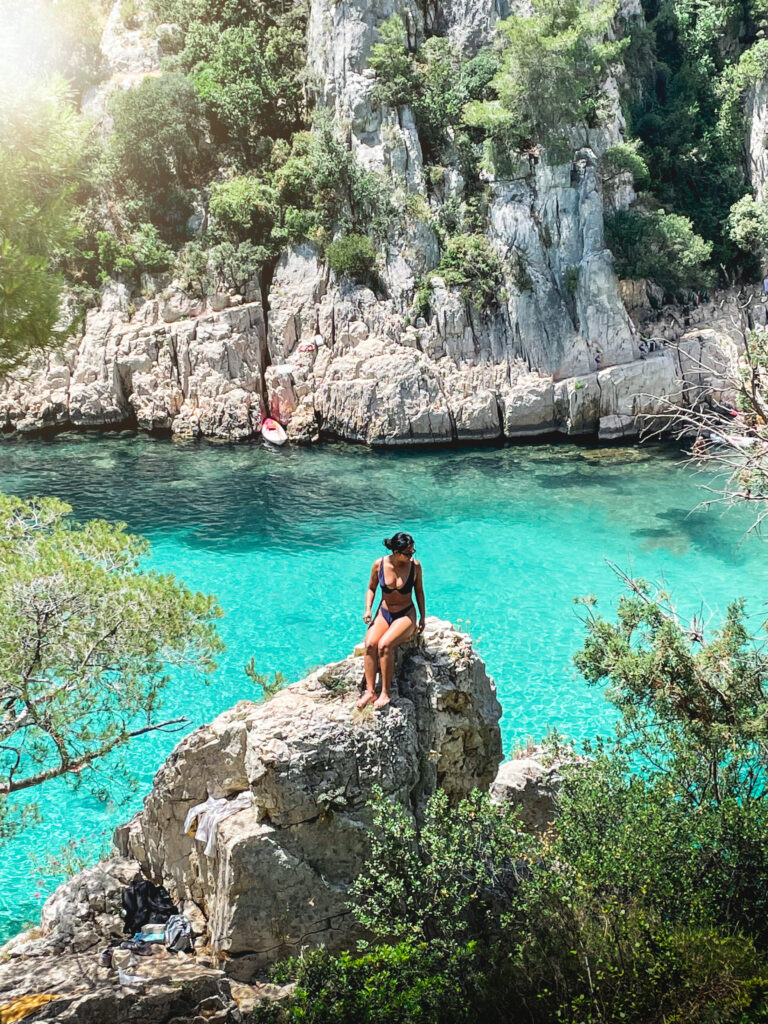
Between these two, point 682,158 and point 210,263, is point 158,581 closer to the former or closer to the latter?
point 210,263

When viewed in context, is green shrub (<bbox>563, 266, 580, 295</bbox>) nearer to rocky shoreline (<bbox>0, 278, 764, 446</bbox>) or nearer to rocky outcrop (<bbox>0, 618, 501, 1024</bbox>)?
rocky shoreline (<bbox>0, 278, 764, 446</bbox>)

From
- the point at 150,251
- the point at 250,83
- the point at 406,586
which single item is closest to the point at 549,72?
the point at 250,83

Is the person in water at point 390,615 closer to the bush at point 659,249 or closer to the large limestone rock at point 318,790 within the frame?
the large limestone rock at point 318,790

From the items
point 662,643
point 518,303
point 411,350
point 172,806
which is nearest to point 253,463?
point 411,350

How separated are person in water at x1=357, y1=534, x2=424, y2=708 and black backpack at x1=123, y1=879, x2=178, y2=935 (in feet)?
10.5

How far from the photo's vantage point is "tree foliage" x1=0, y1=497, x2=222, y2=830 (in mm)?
6117

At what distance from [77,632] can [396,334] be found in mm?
21861

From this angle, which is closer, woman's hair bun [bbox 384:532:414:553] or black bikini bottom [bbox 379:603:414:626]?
black bikini bottom [bbox 379:603:414:626]

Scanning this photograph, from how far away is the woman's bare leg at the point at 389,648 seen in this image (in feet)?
20.2

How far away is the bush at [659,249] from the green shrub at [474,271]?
4474 millimetres

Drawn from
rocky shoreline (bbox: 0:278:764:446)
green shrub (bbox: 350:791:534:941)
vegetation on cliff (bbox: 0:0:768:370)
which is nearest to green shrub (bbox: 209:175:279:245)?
vegetation on cliff (bbox: 0:0:768:370)

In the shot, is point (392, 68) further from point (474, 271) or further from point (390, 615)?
point (390, 615)

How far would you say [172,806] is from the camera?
7266 mm

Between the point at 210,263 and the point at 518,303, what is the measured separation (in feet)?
40.9
